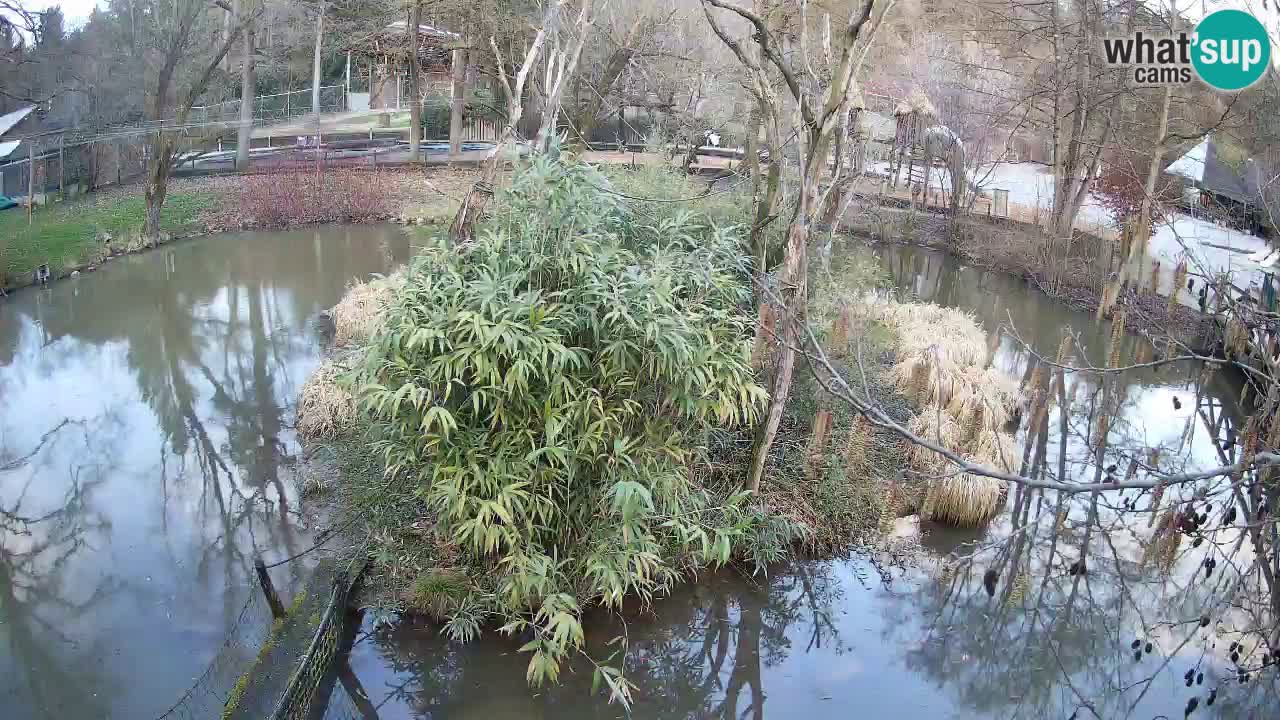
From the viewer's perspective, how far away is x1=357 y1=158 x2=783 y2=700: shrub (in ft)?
17.1

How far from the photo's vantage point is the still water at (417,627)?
18.2ft

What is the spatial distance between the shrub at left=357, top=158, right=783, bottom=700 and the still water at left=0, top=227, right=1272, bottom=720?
1.30 feet

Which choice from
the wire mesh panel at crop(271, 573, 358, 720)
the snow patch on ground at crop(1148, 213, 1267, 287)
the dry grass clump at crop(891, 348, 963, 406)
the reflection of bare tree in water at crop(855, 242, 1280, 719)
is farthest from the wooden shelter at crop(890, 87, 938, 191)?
the wire mesh panel at crop(271, 573, 358, 720)

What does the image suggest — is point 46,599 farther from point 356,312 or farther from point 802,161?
point 802,161

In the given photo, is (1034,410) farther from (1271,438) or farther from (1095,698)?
(1271,438)

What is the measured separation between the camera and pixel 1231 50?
10.0 metres

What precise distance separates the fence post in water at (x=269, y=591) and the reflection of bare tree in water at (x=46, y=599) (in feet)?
2.99

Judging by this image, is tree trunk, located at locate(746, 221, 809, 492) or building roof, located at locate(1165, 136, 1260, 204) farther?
building roof, located at locate(1165, 136, 1260, 204)

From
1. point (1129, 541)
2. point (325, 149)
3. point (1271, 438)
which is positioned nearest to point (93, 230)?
point (325, 149)

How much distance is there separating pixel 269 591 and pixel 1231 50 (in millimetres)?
10009

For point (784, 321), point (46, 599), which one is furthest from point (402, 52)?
point (784, 321)

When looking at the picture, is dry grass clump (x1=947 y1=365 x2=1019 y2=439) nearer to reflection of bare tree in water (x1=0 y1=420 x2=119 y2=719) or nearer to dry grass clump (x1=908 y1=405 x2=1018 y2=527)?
dry grass clump (x1=908 y1=405 x2=1018 y2=527)

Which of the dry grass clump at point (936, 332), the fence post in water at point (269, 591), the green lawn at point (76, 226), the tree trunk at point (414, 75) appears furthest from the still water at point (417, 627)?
the tree trunk at point (414, 75)

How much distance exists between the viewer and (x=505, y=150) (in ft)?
23.5
